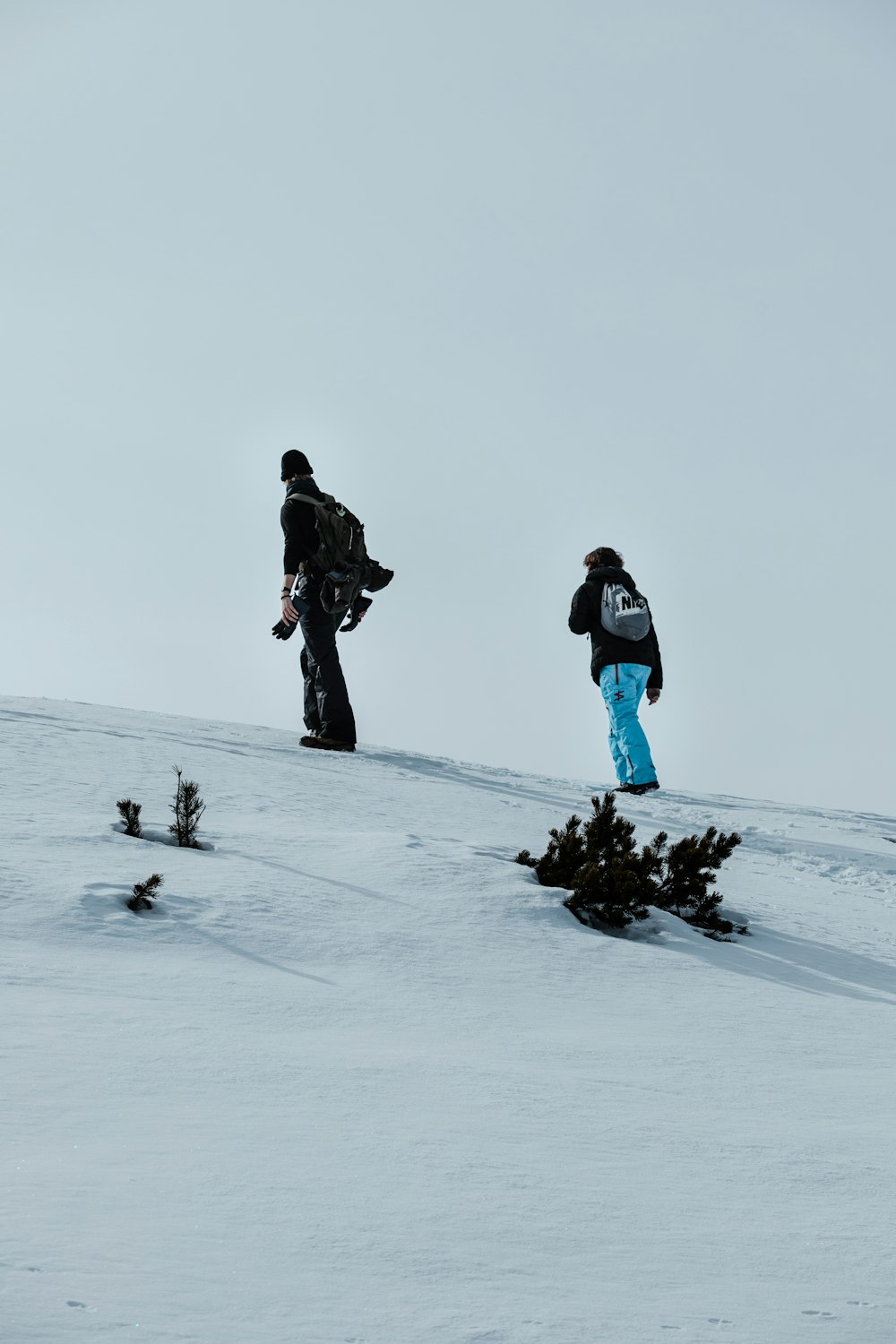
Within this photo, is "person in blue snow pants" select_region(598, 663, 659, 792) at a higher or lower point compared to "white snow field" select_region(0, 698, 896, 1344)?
higher

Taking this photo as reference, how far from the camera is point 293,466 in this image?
9.91 meters

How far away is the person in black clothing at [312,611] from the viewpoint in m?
9.63

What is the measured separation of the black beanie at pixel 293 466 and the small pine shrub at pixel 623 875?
5.04 m

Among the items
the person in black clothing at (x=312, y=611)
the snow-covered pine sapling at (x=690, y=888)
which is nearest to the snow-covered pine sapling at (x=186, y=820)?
the snow-covered pine sapling at (x=690, y=888)

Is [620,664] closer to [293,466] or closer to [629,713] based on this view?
[629,713]

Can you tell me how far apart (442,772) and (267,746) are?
4.86ft

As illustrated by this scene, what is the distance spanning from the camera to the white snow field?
186cm

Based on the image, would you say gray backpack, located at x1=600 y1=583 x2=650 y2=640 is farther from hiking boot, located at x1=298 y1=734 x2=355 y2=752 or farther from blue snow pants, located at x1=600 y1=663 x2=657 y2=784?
hiking boot, located at x1=298 y1=734 x2=355 y2=752

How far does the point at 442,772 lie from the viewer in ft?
32.5

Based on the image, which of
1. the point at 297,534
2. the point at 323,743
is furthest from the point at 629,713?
the point at 297,534

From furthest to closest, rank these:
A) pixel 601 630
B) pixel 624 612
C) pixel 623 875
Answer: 1. pixel 601 630
2. pixel 624 612
3. pixel 623 875

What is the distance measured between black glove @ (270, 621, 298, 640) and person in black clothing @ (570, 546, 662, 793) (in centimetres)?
253

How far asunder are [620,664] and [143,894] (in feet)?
21.8

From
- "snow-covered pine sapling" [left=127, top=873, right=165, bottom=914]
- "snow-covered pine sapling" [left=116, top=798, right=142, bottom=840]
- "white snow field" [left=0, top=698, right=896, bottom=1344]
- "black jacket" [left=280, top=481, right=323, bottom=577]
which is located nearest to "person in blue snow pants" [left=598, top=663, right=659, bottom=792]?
"black jacket" [left=280, top=481, right=323, bottom=577]
